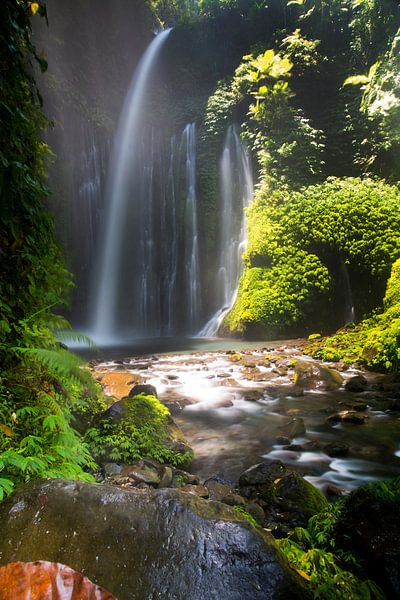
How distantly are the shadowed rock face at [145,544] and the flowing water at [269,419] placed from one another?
2.61 meters

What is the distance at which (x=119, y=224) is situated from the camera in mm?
20891

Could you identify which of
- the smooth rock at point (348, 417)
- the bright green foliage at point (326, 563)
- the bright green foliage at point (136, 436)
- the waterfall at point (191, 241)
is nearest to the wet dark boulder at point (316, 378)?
the smooth rock at point (348, 417)

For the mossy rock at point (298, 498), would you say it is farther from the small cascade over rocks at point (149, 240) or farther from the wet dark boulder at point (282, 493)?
the small cascade over rocks at point (149, 240)

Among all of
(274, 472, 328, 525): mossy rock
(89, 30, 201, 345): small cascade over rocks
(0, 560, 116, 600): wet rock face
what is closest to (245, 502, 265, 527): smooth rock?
(274, 472, 328, 525): mossy rock

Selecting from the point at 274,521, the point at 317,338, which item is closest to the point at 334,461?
the point at 274,521

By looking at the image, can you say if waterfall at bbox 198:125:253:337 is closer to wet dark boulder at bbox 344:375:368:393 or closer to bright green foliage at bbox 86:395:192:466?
wet dark boulder at bbox 344:375:368:393

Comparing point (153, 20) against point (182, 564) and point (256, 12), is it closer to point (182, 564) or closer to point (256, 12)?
point (256, 12)

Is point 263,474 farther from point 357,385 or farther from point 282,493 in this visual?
point 357,385

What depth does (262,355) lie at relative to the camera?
1038cm

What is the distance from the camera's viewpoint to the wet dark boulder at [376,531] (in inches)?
71.2

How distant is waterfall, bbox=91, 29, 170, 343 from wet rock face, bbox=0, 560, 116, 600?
18327 millimetres

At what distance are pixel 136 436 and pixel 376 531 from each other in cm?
280

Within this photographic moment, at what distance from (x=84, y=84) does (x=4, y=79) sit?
22891 mm

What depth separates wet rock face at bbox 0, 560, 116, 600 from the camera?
0.96m
